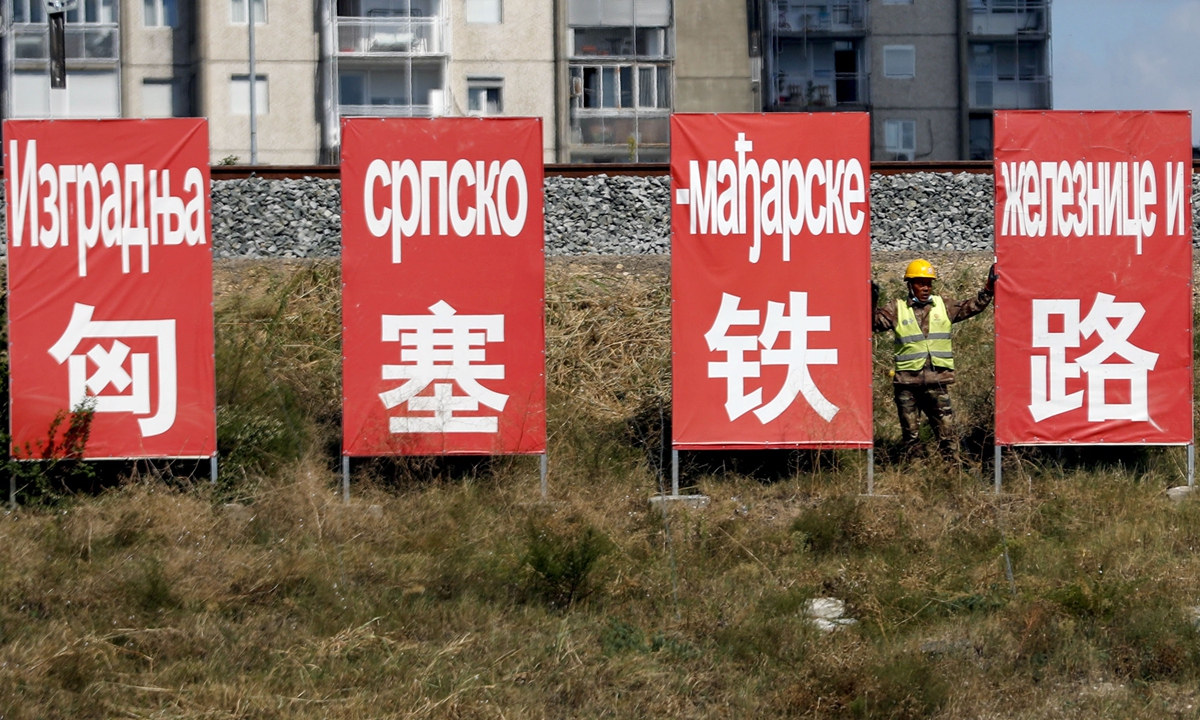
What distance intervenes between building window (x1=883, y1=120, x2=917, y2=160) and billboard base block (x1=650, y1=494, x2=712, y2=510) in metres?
46.0

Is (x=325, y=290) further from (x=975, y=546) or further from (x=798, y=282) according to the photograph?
(x=975, y=546)

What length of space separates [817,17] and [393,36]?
19.0 m

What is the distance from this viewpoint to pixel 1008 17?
185 ft

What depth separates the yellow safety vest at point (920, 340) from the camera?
38.5ft

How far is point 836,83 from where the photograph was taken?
56.5 meters

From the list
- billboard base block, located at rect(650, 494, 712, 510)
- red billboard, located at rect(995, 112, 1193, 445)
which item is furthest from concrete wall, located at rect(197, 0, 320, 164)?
red billboard, located at rect(995, 112, 1193, 445)

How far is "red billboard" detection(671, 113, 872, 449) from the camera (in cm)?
1105

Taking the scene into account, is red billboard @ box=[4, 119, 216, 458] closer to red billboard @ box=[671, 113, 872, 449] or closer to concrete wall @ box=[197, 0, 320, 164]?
red billboard @ box=[671, 113, 872, 449]

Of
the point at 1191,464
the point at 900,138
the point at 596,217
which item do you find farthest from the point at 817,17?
the point at 1191,464

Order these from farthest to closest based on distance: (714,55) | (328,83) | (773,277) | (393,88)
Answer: (714,55)
(393,88)
(328,83)
(773,277)

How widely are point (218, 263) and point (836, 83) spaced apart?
41684 mm

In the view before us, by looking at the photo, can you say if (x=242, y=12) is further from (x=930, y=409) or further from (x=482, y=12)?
(x=930, y=409)

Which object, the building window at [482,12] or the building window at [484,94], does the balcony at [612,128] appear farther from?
the building window at [482,12]

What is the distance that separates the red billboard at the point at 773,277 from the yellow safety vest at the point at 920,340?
72cm
